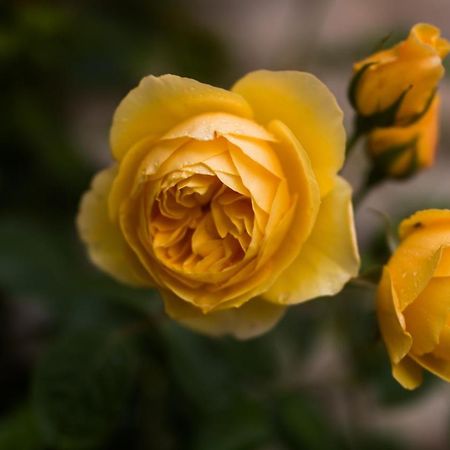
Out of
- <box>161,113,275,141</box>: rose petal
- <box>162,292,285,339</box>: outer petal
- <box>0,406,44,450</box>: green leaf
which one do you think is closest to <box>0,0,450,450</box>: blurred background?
<box>0,406,44,450</box>: green leaf

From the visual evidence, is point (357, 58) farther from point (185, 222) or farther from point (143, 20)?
point (185, 222)

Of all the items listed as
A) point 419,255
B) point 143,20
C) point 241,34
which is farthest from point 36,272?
point 241,34

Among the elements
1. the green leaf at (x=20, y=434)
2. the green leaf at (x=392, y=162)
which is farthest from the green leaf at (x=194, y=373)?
the green leaf at (x=392, y=162)

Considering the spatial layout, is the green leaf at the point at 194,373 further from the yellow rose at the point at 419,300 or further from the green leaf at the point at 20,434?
the yellow rose at the point at 419,300

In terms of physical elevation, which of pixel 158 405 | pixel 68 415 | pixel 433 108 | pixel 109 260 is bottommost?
pixel 158 405

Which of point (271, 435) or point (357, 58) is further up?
point (357, 58)

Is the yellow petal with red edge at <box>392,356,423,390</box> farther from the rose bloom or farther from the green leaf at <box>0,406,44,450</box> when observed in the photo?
the green leaf at <box>0,406,44,450</box>

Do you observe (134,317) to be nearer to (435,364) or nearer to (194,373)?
(194,373)
